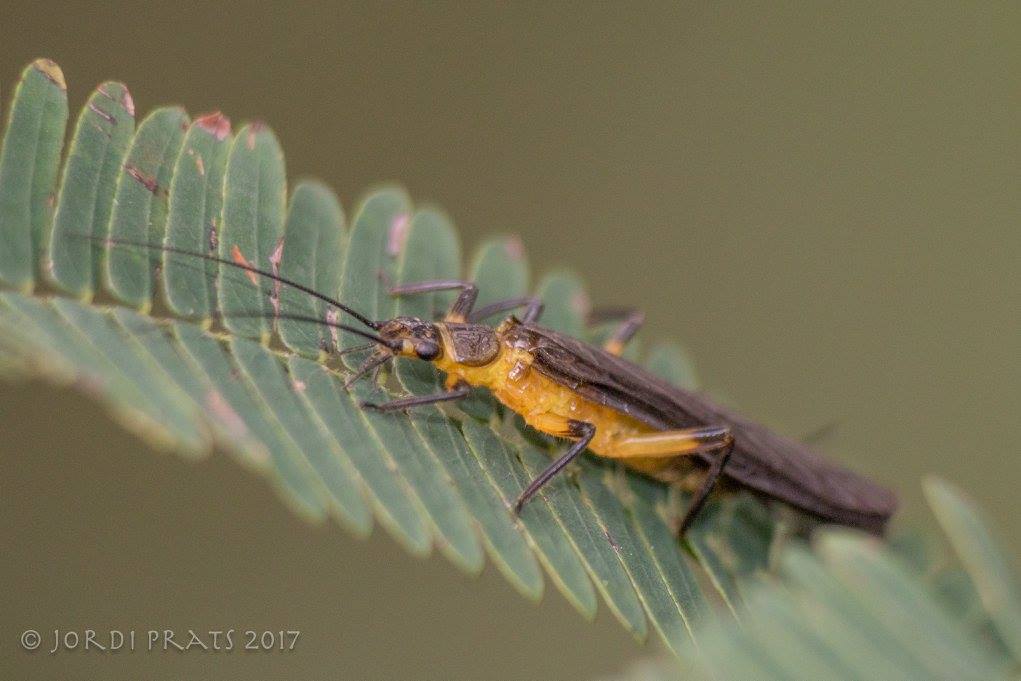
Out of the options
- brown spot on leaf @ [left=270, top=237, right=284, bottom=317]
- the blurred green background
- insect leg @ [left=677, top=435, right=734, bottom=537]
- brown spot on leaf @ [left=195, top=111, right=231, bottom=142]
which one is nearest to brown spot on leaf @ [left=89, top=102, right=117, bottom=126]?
brown spot on leaf @ [left=195, top=111, right=231, bottom=142]

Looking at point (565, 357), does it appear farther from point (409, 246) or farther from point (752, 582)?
point (752, 582)

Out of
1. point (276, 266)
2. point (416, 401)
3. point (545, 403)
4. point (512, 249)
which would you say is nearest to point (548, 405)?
point (545, 403)

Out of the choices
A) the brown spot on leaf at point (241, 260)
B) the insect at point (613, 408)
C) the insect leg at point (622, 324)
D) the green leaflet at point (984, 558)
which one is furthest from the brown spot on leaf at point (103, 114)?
the green leaflet at point (984, 558)

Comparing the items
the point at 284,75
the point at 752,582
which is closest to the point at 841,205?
the point at 284,75

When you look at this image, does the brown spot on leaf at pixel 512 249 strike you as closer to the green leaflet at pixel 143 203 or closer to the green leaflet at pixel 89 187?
the green leaflet at pixel 143 203

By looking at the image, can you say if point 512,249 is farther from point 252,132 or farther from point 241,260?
point 241,260

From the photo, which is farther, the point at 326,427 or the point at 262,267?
the point at 262,267
